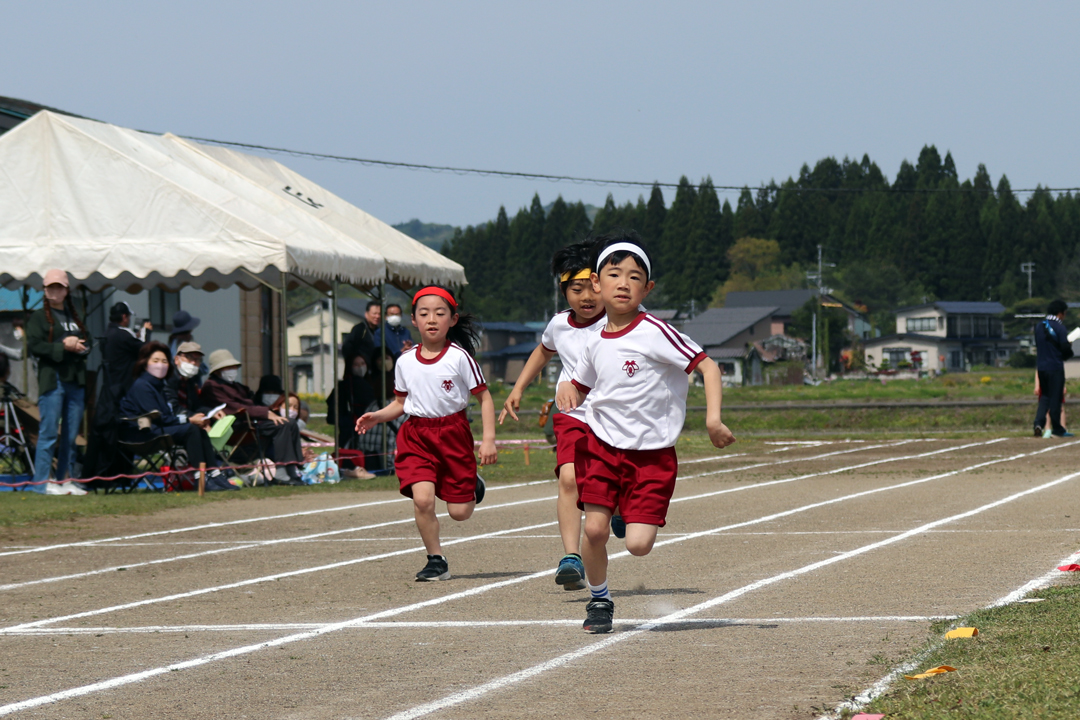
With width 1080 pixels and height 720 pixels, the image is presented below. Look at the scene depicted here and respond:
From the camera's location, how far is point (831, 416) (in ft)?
153

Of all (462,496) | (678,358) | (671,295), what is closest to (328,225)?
(462,496)

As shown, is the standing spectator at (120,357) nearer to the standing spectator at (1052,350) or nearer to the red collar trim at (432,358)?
the red collar trim at (432,358)

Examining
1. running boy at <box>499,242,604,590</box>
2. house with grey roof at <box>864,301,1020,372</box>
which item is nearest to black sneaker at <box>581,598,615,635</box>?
running boy at <box>499,242,604,590</box>

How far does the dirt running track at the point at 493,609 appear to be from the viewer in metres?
5.08

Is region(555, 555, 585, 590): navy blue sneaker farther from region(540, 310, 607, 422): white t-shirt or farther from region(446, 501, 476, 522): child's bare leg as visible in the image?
region(446, 501, 476, 522): child's bare leg

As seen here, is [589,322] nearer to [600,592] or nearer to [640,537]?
[640,537]

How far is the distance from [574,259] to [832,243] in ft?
569

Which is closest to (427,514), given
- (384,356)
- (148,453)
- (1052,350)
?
(148,453)

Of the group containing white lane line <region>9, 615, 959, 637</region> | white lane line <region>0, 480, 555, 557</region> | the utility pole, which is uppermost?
the utility pole

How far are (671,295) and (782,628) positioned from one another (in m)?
164

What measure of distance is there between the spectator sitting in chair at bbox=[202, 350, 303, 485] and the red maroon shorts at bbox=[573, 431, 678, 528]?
412 inches

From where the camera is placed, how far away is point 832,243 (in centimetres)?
17700

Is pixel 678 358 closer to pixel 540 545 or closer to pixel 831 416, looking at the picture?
pixel 540 545

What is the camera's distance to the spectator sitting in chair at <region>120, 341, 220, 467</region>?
1550 centimetres
